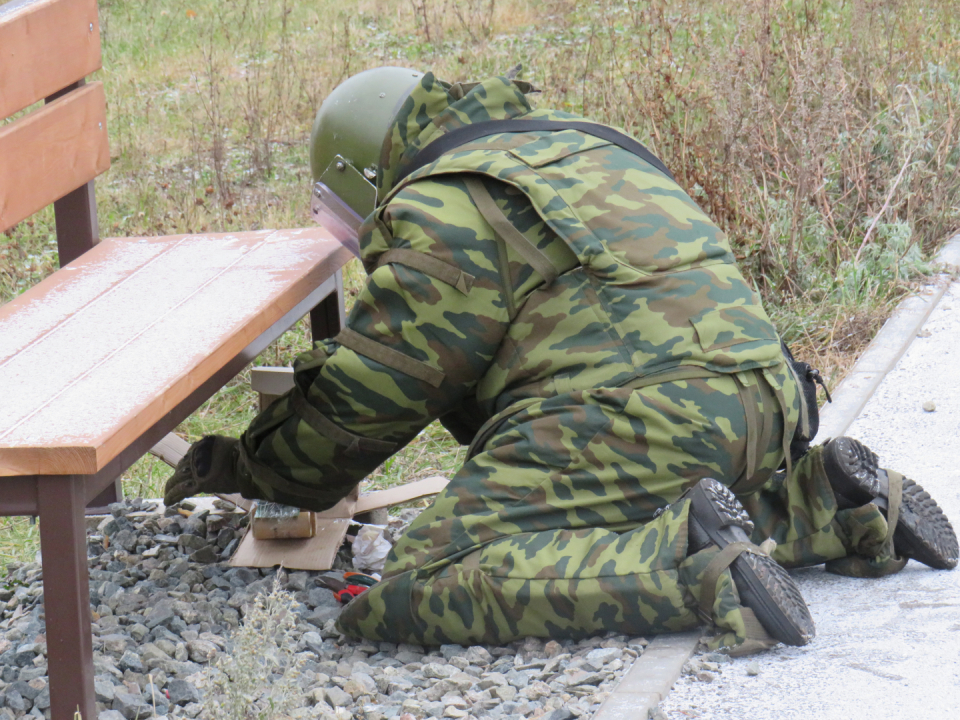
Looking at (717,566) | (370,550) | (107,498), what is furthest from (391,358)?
(107,498)

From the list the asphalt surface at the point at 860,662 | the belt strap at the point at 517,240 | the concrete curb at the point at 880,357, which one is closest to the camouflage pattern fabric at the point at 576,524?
the asphalt surface at the point at 860,662

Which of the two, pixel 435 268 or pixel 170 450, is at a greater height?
pixel 435 268

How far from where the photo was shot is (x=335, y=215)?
9.26 ft

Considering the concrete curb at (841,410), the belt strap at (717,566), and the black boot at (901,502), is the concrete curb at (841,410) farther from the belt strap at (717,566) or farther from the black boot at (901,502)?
the black boot at (901,502)

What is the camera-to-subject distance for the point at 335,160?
110 inches

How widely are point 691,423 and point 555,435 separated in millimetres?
287

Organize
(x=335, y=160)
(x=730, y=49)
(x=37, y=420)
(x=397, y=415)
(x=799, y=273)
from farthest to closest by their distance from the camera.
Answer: (x=730, y=49) → (x=799, y=273) → (x=335, y=160) → (x=397, y=415) → (x=37, y=420)

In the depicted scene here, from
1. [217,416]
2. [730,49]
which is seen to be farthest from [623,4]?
[217,416]

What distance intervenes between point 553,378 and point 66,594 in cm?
108

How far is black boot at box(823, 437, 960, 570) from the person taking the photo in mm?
2555

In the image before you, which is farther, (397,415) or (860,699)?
(397,415)

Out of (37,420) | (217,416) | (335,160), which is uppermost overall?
(335,160)

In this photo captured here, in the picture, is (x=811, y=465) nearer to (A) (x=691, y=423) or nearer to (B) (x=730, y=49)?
(A) (x=691, y=423)

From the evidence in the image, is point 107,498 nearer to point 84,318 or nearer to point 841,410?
point 84,318
